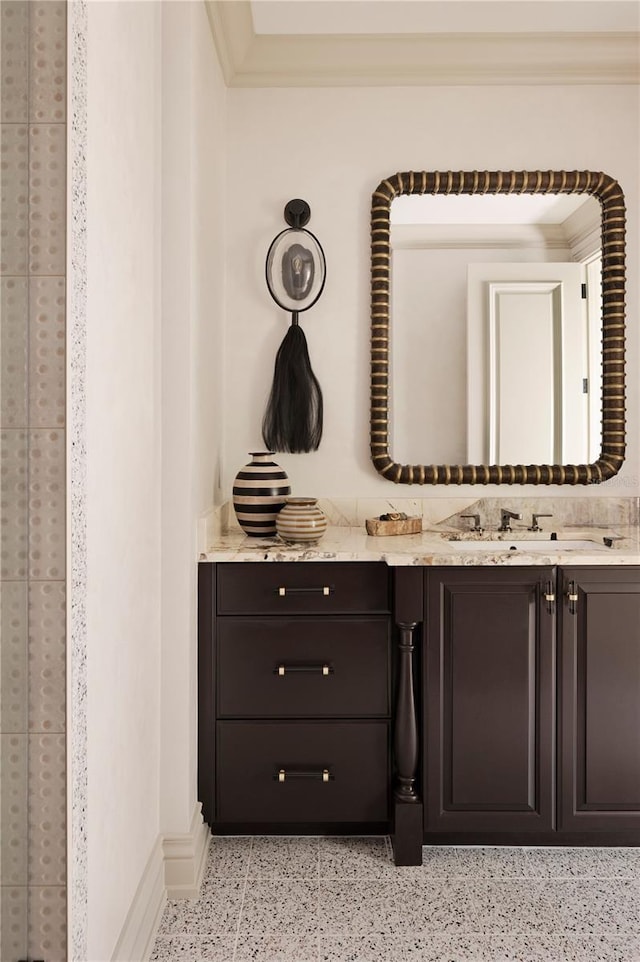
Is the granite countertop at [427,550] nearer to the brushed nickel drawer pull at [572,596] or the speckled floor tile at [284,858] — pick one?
the brushed nickel drawer pull at [572,596]

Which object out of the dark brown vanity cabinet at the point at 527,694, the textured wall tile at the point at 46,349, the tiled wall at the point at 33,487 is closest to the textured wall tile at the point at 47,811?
the tiled wall at the point at 33,487

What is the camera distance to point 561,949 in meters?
1.83

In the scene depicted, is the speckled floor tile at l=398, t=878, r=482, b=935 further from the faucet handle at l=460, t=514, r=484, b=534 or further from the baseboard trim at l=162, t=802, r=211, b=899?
the faucet handle at l=460, t=514, r=484, b=534

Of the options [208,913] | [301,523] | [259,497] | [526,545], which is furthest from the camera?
[526,545]

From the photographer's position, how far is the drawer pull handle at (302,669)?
2.23 m

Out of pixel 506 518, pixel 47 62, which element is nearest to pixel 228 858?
pixel 506 518

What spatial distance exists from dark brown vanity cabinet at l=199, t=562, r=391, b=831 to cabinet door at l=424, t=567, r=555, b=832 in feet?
0.49

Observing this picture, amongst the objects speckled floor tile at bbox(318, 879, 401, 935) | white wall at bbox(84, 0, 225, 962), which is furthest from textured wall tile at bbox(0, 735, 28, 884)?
speckled floor tile at bbox(318, 879, 401, 935)

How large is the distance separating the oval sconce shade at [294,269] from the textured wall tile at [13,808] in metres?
1.89

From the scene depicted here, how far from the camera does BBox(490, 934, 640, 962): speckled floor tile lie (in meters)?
1.79

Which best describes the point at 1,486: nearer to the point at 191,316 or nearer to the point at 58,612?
the point at 58,612

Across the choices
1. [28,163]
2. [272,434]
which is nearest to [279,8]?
[272,434]

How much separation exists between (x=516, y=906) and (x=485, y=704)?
511 millimetres

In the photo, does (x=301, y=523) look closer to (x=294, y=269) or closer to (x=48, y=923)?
(x=294, y=269)
